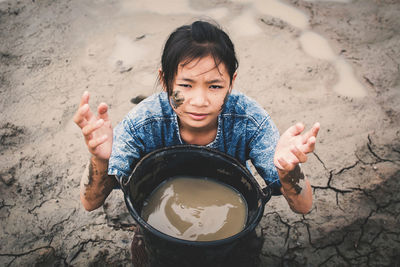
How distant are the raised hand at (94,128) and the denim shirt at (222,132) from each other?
81mm

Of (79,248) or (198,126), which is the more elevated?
(198,126)

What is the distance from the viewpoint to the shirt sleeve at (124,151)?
57.4 inches

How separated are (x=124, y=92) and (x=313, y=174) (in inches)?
69.6

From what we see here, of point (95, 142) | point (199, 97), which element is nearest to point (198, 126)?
point (199, 97)

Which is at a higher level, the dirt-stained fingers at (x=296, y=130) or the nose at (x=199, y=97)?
the nose at (x=199, y=97)

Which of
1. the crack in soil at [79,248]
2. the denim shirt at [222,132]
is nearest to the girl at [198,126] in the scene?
the denim shirt at [222,132]

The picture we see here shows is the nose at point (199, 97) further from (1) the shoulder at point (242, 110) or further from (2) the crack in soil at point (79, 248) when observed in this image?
(2) the crack in soil at point (79, 248)

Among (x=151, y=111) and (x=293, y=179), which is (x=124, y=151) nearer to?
(x=151, y=111)

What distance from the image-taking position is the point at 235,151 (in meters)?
1.75

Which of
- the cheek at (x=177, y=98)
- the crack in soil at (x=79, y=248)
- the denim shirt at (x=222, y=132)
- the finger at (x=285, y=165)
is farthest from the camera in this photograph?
the crack in soil at (x=79, y=248)

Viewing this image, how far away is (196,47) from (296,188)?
2.57 feet

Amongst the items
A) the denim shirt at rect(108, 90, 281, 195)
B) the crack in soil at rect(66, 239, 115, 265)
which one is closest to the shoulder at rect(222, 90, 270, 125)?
the denim shirt at rect(108, 90, 281, 195)

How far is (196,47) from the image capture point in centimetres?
136

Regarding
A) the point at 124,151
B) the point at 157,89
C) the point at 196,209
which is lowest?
the point at 157,89
